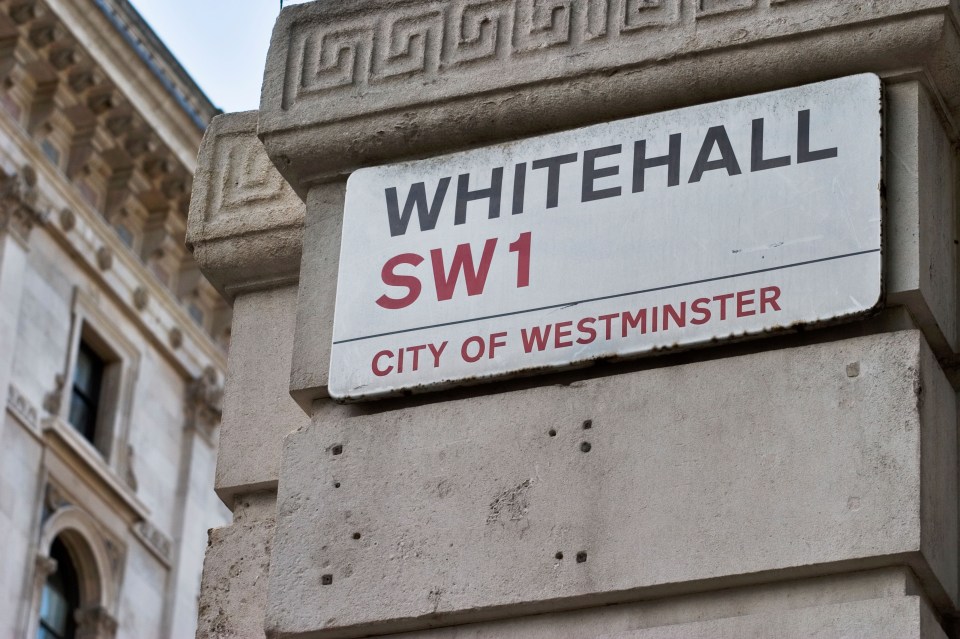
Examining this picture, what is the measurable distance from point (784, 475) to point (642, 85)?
1.16 m

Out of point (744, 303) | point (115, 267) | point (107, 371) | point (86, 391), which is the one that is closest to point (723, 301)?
point (744, 303)

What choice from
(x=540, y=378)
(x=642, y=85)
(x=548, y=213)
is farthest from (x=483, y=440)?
(x=642, y=85)

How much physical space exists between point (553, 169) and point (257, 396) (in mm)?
1098

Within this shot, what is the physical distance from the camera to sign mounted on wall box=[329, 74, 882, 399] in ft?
17.2

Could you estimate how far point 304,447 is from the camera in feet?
18.3

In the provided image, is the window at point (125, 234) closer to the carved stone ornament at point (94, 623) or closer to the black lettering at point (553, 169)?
the carved stone ornament at point (94, 623)

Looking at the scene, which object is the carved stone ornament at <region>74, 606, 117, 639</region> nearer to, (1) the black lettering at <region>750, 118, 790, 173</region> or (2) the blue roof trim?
(2) the blue roof trim

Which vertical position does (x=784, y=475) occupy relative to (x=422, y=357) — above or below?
below

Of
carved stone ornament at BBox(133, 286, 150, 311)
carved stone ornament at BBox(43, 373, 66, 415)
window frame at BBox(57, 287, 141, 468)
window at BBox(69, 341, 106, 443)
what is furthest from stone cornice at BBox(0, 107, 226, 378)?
carved stone ornament at BBox(43, 373, 66, 415)

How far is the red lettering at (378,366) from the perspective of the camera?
5566 millimetres

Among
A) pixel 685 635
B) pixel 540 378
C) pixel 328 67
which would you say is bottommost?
pixel 685 635

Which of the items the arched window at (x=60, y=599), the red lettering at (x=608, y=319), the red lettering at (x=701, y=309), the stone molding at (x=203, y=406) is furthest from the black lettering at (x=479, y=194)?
the stone molding at (x=203, y=406)

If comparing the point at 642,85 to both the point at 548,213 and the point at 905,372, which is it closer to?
the point at 548,213

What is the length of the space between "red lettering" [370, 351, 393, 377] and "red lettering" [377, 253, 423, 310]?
0.41 ft
